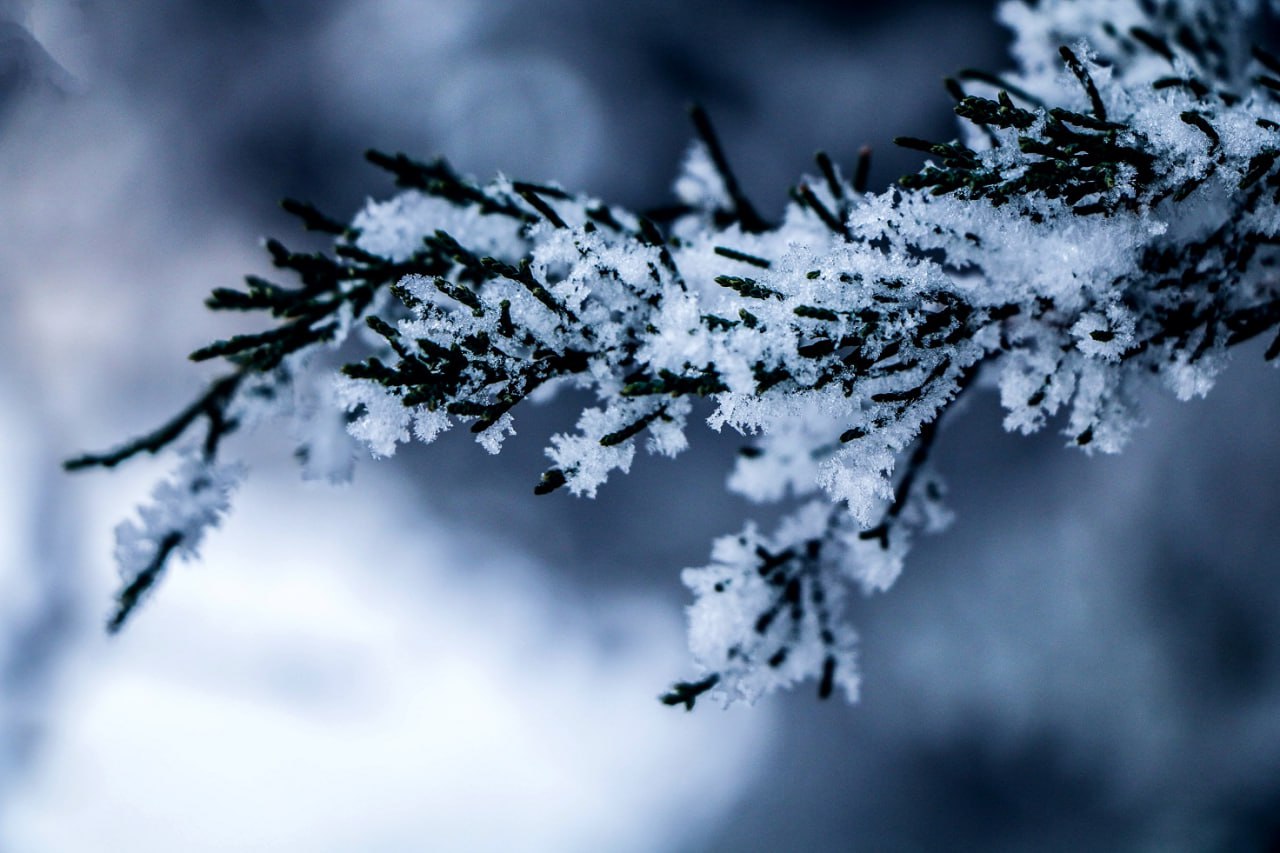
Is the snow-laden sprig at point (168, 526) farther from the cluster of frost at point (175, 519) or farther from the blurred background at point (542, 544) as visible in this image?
the blurred background at point (542, 544)

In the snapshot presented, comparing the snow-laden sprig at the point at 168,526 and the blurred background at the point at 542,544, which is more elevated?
the blurred background at the point at 542,544

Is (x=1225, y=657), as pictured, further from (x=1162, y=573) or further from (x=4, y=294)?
(x=4, y=294)

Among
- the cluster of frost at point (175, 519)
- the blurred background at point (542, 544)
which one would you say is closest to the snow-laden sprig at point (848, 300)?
the cluster of frost at point (175, 519)

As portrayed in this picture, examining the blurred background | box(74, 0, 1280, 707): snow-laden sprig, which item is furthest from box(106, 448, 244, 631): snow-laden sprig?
the blurred background

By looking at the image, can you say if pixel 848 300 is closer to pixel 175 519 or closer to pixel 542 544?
pixel 175 519

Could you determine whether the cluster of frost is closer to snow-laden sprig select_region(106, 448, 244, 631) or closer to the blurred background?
snow-laden sprig select_region(106, 448, 244, 631)

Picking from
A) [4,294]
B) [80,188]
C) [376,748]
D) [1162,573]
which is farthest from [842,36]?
[376,748]
